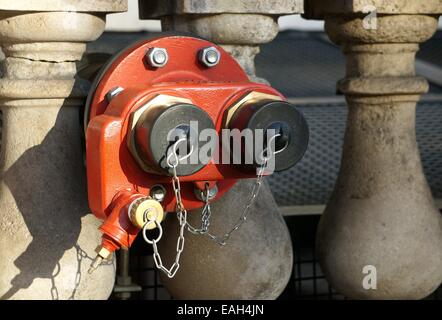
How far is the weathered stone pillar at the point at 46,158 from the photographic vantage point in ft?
3.60

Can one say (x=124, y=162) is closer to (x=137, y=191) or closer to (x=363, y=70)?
(x=137, y=191)

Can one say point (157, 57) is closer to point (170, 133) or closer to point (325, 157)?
point (170, 133)

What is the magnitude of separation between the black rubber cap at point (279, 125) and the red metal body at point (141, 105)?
3cm

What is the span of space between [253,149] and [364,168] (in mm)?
418

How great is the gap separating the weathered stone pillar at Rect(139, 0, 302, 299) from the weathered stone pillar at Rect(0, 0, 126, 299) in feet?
0.37

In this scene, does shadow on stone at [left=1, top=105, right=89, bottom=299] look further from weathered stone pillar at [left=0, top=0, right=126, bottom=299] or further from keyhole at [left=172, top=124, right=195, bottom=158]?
keyhole at [left=172, top=124, right=195, bottom=158]

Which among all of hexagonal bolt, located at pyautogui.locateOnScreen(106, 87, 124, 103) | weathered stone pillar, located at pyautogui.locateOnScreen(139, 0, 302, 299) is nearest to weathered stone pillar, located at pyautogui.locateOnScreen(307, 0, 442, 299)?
weathered stone pillar, located at pyautogui.locateOnScreen(139, 0, 302, 299)

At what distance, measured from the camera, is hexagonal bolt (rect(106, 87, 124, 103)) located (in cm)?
104

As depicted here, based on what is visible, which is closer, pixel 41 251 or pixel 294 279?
pixel 41 251

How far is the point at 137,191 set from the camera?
3.30 ft

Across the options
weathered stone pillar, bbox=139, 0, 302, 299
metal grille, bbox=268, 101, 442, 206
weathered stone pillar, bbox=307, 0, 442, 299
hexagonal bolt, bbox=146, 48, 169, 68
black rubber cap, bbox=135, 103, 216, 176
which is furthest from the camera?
metal grille, bbox=268, 101, 442, 206

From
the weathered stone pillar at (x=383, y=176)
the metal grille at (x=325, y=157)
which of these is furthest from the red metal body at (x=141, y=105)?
the metal grille at (x=325, y=157)

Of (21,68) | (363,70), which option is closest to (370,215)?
(363,70)

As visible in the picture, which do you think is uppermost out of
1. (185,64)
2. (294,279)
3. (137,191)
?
(185,64)
